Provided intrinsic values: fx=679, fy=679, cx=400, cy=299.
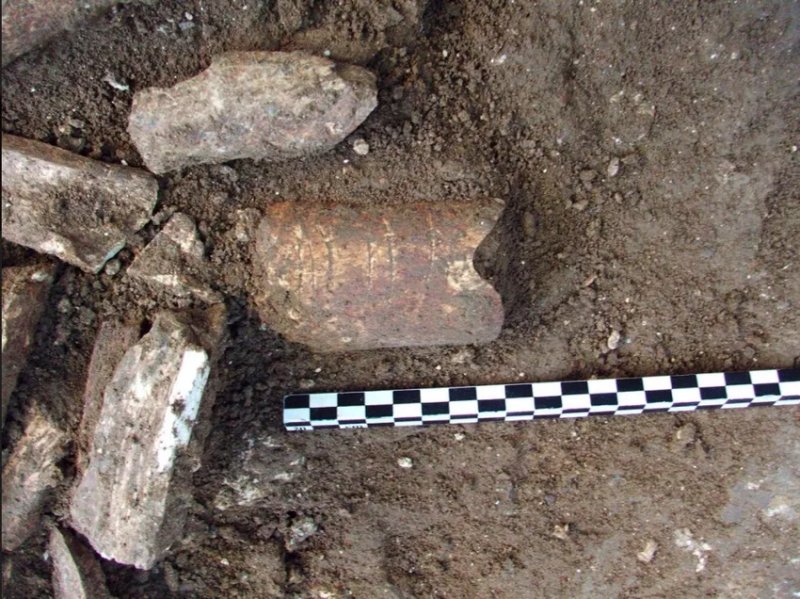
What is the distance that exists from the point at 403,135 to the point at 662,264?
1044mm

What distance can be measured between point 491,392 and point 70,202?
156 centimetres

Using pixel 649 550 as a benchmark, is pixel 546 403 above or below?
above

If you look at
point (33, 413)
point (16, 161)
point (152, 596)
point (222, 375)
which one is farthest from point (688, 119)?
point (152, 596)

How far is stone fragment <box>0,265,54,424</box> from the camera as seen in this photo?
2.13m

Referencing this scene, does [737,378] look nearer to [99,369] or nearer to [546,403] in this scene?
[546,403]

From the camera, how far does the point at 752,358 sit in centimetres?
250

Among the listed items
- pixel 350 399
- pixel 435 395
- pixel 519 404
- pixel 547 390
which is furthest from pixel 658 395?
pixel 350 399

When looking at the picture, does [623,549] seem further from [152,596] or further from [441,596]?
[152,596]

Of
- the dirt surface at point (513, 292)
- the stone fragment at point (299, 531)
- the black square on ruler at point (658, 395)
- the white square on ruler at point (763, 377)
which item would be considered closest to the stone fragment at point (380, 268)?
the dirt surface at point (513, 292)

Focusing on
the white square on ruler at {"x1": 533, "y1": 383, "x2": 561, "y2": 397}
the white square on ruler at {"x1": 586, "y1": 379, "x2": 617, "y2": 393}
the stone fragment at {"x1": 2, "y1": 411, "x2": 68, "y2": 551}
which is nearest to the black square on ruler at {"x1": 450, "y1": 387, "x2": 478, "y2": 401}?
the white square on ruler at {"x1": 533, "y1": 383, "x2": 561, "y2": 397}

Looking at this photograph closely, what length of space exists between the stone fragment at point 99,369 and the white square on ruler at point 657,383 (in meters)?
1.78

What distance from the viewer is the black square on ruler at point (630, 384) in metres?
2.49

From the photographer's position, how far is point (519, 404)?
2.50 m

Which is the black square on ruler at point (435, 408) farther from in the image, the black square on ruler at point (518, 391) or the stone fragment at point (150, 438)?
the stone fragment at point (150, 438)
